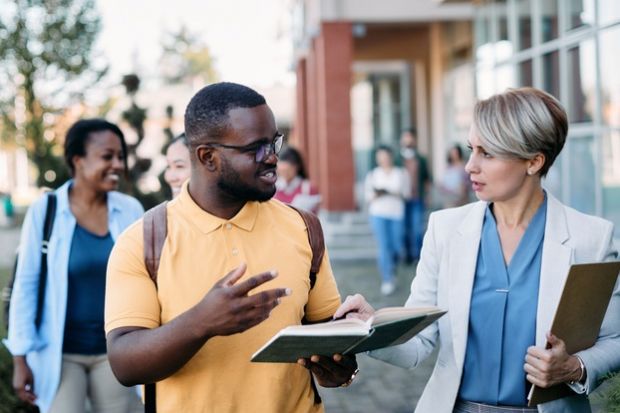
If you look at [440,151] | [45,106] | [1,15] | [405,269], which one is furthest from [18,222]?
[405,269]

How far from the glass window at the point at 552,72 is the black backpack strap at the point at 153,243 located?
9.65 metres

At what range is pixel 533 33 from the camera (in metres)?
12.1

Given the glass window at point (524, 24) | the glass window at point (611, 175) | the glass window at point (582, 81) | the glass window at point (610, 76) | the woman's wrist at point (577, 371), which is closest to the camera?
the woman's wrist at point (577, 371)

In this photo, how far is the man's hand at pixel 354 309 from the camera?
2.70 m

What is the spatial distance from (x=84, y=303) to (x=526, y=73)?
9825 mm

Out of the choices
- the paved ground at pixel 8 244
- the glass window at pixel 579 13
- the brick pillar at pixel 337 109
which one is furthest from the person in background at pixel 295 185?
the paved ground at pixel 8 244

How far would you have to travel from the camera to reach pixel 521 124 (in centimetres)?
293

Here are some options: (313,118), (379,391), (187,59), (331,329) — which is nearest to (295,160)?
(379,391)

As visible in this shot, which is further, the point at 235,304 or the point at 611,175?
the point at 611,175

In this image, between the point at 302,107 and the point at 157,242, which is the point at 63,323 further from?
the point at 302,107

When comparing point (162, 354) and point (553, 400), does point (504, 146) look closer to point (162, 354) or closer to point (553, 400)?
point (553, 400)

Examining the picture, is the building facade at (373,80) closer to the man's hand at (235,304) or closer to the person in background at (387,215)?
the person in background at (387,215)

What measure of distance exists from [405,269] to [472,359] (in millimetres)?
11608

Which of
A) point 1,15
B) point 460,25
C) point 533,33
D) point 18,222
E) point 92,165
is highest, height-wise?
point 1,15
